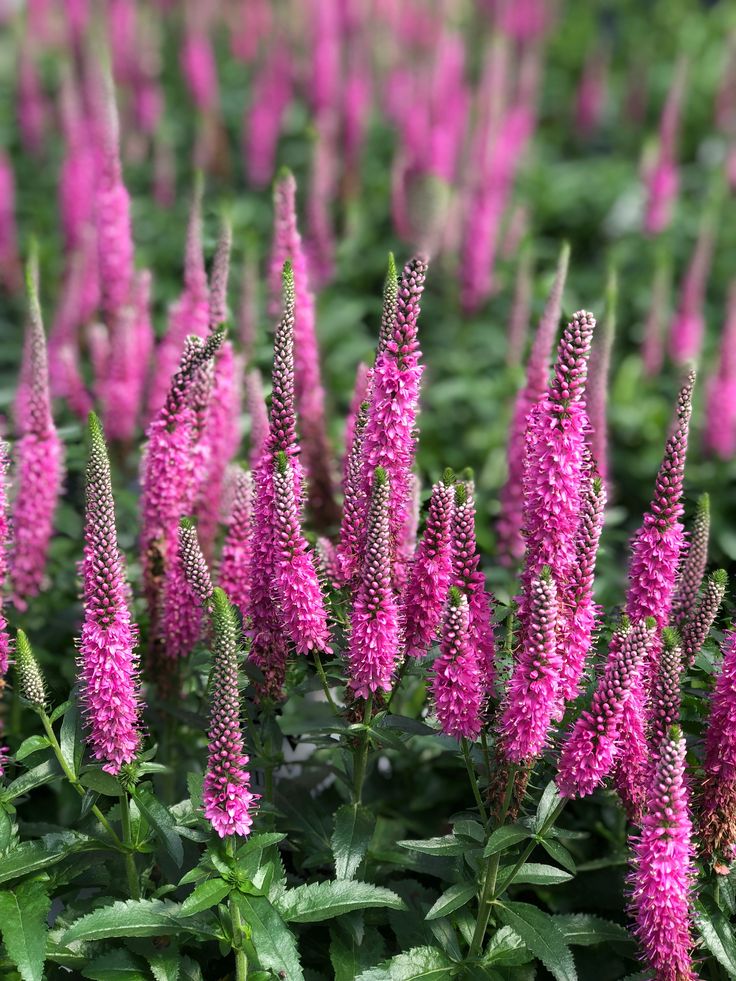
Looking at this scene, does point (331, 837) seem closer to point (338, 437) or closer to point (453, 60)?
point (338, 437)


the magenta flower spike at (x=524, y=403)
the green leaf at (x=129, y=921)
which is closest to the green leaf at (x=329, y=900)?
the green leaf at (x=129, y=921)

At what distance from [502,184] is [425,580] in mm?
5210

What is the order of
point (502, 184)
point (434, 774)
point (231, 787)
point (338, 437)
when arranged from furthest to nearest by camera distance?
point (502, 184) → point (338, 437) → point (434, 774) → point (231, 787)

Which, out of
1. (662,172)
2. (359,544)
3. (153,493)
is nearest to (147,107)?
(662,172)

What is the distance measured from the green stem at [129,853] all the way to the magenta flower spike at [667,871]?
135 centimetres

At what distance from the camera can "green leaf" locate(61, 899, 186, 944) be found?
280 centimetres

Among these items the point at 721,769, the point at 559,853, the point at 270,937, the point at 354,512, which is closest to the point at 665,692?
the point at 721,769

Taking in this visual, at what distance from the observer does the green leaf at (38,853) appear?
2932 mm

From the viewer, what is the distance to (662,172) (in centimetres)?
775

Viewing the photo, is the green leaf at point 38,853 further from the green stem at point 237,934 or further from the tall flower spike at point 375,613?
the tall flower spike at point 375,613

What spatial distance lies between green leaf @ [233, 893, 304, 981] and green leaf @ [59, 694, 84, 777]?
600 mm

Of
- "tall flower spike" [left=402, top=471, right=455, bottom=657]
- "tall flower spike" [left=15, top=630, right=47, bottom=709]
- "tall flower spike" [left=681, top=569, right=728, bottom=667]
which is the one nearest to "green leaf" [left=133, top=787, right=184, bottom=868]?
"tall flower spike" [left=15, top=630, right=47, bottom=709]

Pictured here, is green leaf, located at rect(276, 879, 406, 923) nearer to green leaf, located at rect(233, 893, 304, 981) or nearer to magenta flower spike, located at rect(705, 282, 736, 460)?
green leaf, located at rect(233, 893, 304, 981)

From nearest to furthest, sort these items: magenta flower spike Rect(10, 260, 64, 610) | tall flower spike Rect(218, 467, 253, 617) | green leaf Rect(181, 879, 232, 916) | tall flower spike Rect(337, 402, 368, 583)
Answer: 1. green leaf Rect(181, 879, 232, 916)
2. tall flower spike Rect(337, 402, 368, 583)
3. tall flower spike Rect(218, 467, 253, 617)
4. magenta flower spike Rect(10, 260, 64, 610)
